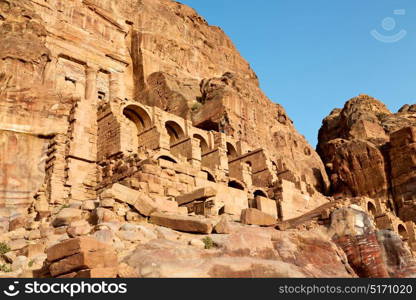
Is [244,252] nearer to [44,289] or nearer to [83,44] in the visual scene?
[44,289]

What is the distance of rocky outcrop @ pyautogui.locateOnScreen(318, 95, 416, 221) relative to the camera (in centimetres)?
3781

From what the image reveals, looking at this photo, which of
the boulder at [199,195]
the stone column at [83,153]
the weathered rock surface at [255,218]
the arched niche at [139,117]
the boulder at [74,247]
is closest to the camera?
the boulder at [74,247]

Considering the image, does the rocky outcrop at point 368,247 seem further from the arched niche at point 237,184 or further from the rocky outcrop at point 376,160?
the rocky outcrop at point 376,160

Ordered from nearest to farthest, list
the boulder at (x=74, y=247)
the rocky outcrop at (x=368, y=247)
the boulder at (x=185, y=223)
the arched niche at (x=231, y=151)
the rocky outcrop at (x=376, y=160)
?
1. the boulder at (x=74, y=247)
2. the boulder at (x=185, y=223)
3. the rocky outcrop at (x=368, y=247)
4. the arched niche at (x=231, y=151)
5. the rocky outcrop at (x=376, y=160)

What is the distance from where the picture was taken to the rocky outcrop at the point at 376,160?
37.8 m

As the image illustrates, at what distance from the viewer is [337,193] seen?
139ft

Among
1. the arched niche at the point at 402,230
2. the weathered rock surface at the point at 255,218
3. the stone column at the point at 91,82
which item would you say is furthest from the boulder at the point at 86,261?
the stone column at the point at 91,82

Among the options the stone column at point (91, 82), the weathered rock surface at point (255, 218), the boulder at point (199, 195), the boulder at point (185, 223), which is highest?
the stone column at point (91, 82)

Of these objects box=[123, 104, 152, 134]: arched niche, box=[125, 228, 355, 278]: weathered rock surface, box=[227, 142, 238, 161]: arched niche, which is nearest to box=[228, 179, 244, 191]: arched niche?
box=[123, 104, 152, 134]: arched niche

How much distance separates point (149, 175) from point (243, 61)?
166 ft

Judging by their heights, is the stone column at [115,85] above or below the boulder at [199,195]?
above

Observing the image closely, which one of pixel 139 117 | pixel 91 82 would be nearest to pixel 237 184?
pixel 139 117

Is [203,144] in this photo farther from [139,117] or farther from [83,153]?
[83,153]

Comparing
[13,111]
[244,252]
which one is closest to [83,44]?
[13,111]
